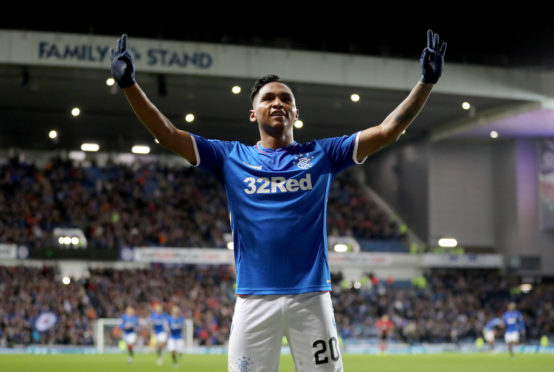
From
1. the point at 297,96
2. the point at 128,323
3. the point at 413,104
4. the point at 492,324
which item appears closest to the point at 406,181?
the point at 297,96

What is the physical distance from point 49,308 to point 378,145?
31191 mm

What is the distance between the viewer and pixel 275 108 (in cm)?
425

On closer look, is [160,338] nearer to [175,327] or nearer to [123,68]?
[175,327]

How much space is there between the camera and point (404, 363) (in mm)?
23844

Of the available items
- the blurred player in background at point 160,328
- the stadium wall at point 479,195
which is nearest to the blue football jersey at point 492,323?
the blurred player in background at point 160,328

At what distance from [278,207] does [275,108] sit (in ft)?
1.84

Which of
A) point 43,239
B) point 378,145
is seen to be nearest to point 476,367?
point 378,145

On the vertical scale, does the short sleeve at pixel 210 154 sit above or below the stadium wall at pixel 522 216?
below

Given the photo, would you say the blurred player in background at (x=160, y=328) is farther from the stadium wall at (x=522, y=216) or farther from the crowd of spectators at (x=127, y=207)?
the stadium wall at (x=522, y=216)

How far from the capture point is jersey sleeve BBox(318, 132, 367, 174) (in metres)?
4.31

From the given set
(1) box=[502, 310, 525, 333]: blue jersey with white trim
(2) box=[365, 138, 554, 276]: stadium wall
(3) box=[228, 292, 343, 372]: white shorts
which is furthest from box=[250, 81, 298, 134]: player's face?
(2) box=[365, 138, 554, 276]: stadium wall

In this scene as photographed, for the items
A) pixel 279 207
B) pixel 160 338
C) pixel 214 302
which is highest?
pixel 279 207

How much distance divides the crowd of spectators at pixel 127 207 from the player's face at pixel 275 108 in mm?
35040

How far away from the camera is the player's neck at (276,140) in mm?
4367
